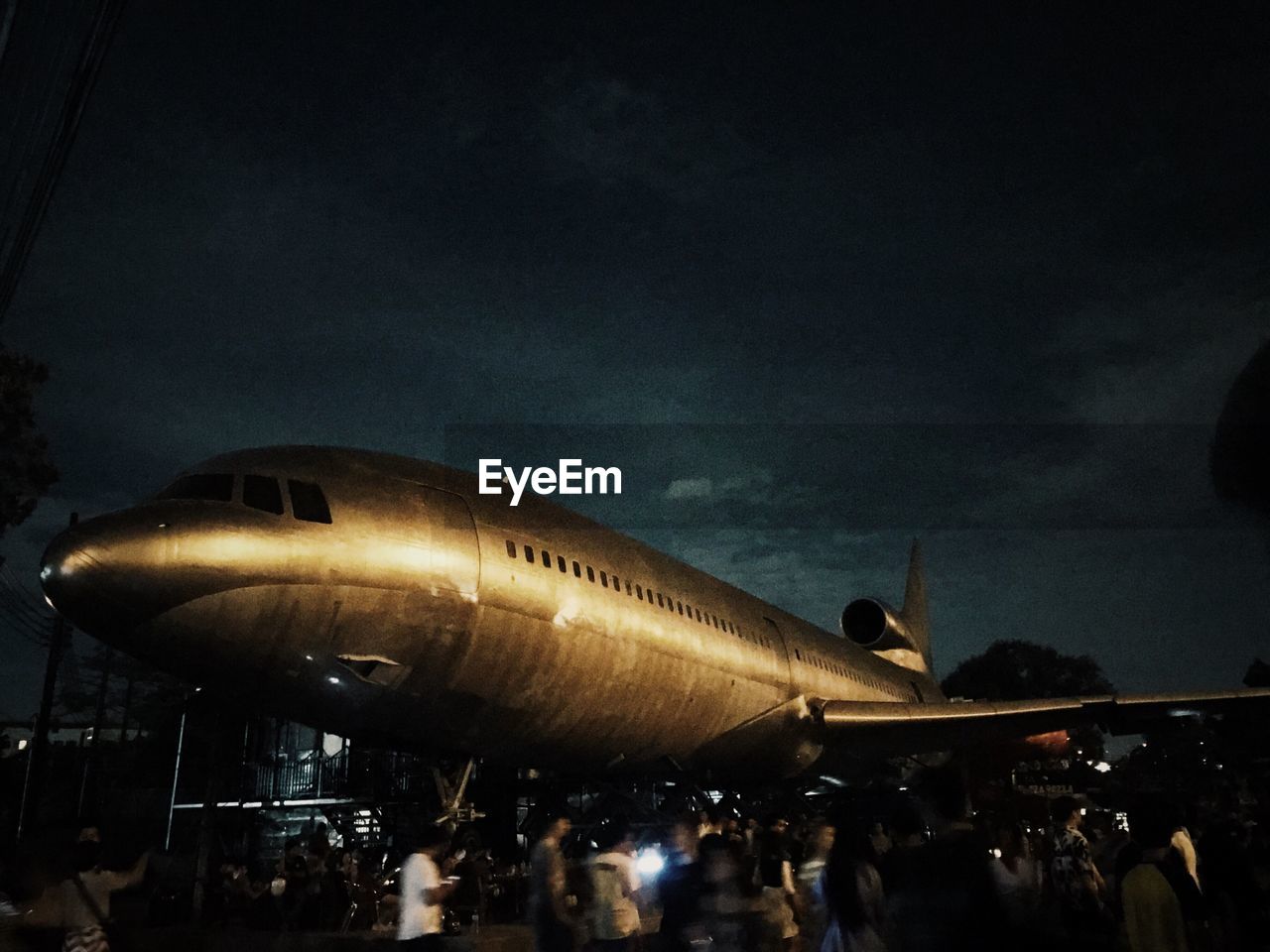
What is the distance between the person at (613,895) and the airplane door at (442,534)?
403 cm

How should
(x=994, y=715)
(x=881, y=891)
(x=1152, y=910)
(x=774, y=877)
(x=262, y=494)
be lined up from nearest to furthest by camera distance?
(x=1152, y=910), (x=881, y=891), (x=774, y=877), (x=262, y=494), (x=994, y=715)

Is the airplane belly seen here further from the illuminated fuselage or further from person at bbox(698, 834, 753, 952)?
person at bbox(698, 834, 753, 952)

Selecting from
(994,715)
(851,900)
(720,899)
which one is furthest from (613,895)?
(994,715)

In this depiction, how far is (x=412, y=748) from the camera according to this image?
10.8m

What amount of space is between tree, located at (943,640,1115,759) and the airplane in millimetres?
71495

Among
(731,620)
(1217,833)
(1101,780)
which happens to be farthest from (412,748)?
(1101,780)

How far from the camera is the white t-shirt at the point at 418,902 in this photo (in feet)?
18.9

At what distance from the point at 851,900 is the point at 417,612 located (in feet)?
20.4

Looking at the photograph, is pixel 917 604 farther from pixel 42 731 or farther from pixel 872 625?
pixel 42 731

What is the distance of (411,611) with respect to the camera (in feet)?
31.7

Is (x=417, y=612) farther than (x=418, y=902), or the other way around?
(x=417, y=612)

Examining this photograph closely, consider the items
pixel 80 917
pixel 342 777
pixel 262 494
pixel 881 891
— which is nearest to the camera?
pixel 881 891

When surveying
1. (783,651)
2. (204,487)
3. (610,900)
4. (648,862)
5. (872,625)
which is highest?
(872,625)

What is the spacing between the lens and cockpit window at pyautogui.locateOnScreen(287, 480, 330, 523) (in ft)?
30.7
